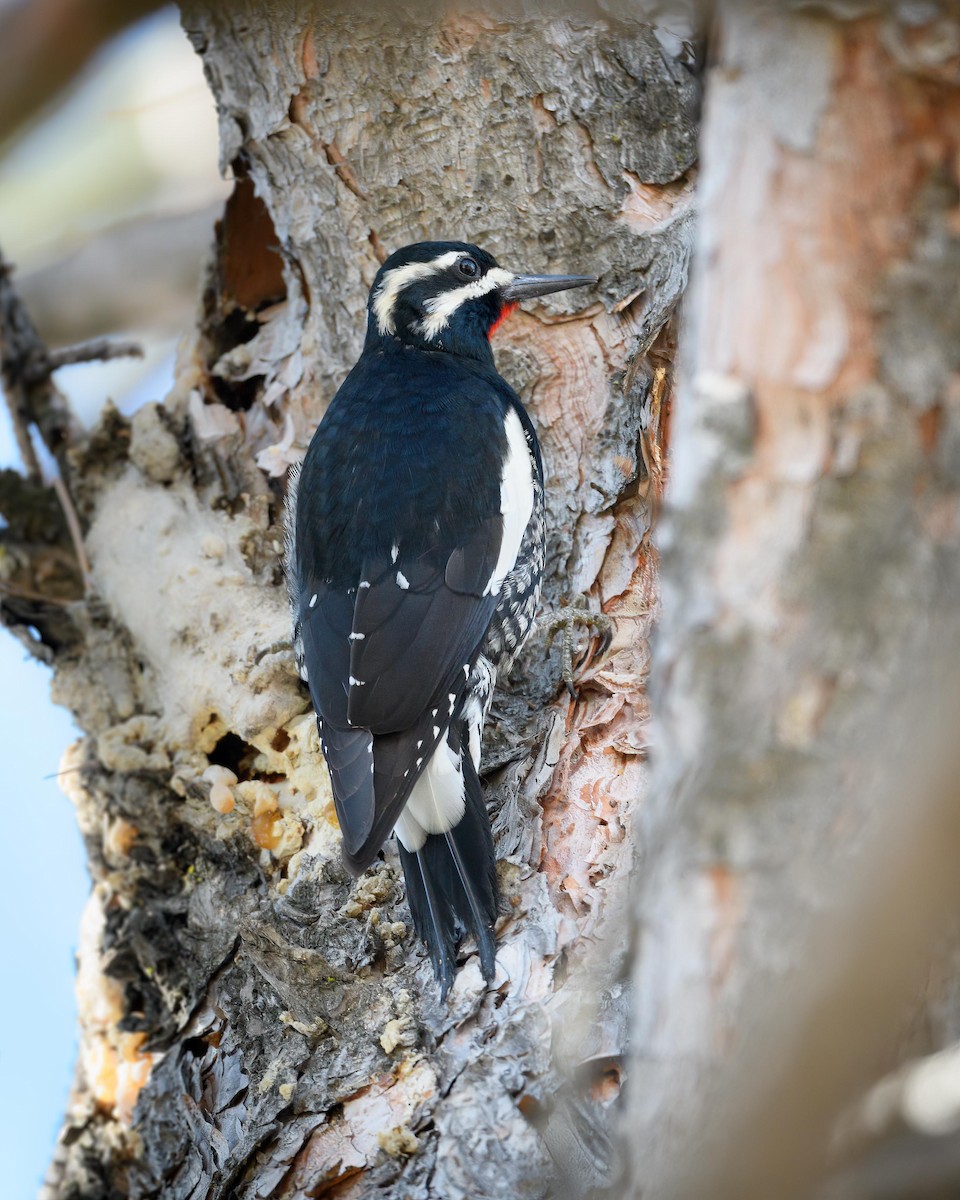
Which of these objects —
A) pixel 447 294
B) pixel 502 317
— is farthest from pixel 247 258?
pixel 502 317

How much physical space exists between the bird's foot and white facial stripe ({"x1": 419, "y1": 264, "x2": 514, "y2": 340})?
94 centimetres

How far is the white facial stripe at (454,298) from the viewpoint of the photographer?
3.43 metres

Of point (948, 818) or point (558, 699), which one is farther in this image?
point (558, 699)

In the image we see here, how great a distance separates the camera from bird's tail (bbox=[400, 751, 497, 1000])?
243cm

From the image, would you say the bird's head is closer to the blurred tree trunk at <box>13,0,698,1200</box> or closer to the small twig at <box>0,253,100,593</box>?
the blurred tree trunk at <box>13,0,698,1200</box>

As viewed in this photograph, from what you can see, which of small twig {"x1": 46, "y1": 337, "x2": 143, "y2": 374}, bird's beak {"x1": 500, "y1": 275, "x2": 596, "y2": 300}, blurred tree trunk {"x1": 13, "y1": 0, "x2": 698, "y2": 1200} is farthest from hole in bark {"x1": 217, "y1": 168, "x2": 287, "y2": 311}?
bird's beak {"x1": 500, "y1": 275, "x2": 596, "y2": 300}

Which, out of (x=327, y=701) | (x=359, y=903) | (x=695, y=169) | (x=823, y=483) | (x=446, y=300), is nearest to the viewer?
(x=823, y=483)

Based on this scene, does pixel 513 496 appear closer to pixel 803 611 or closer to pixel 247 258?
pixel 247 258

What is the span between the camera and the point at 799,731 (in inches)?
50.2

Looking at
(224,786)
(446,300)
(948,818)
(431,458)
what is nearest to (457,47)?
(446,300)

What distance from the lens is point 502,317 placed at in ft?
11.7

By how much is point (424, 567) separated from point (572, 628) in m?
0.41

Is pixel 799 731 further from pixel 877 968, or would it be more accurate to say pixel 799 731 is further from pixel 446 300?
pixel 446 300

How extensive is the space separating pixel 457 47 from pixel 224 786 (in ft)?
6.93
